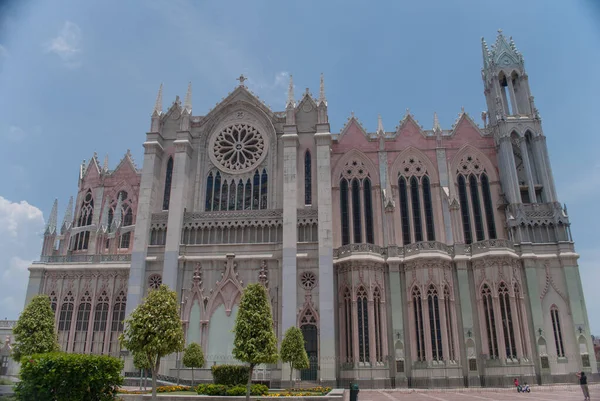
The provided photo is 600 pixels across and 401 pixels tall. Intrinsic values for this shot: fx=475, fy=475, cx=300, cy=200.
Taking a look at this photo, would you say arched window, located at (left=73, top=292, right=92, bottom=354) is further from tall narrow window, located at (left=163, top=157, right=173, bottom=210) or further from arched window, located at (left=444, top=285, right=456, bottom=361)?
arched window, located at (left=444, top=285, right=456, bottom=361)

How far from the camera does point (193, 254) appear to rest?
122 ft

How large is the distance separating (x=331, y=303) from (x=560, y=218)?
60.3ft

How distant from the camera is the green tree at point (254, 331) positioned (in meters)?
21.7

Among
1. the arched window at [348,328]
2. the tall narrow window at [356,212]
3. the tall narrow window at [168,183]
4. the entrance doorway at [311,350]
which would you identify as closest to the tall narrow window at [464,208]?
the tall narrow window at [356,212]

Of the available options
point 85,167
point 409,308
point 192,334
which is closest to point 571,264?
point 409,308

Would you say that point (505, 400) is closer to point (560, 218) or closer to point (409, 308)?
point (409, 308)

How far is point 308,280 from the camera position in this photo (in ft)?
116

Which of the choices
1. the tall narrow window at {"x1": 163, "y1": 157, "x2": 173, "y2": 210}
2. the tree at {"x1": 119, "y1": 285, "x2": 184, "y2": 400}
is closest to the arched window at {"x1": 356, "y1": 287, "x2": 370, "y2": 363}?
the tree at {"x1": 119, "y1": 285, "x2": 184, "y2": 400}

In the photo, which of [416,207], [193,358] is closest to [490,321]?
[416,207]

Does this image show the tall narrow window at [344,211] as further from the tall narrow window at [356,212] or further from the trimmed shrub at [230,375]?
the trimmed shrub at [230,375]

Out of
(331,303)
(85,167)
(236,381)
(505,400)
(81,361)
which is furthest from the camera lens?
(85,167)

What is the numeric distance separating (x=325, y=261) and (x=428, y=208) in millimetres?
10372

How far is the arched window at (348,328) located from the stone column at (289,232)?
2283 mm

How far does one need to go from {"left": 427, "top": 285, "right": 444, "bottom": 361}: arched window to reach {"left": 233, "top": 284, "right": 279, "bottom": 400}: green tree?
582 inches
